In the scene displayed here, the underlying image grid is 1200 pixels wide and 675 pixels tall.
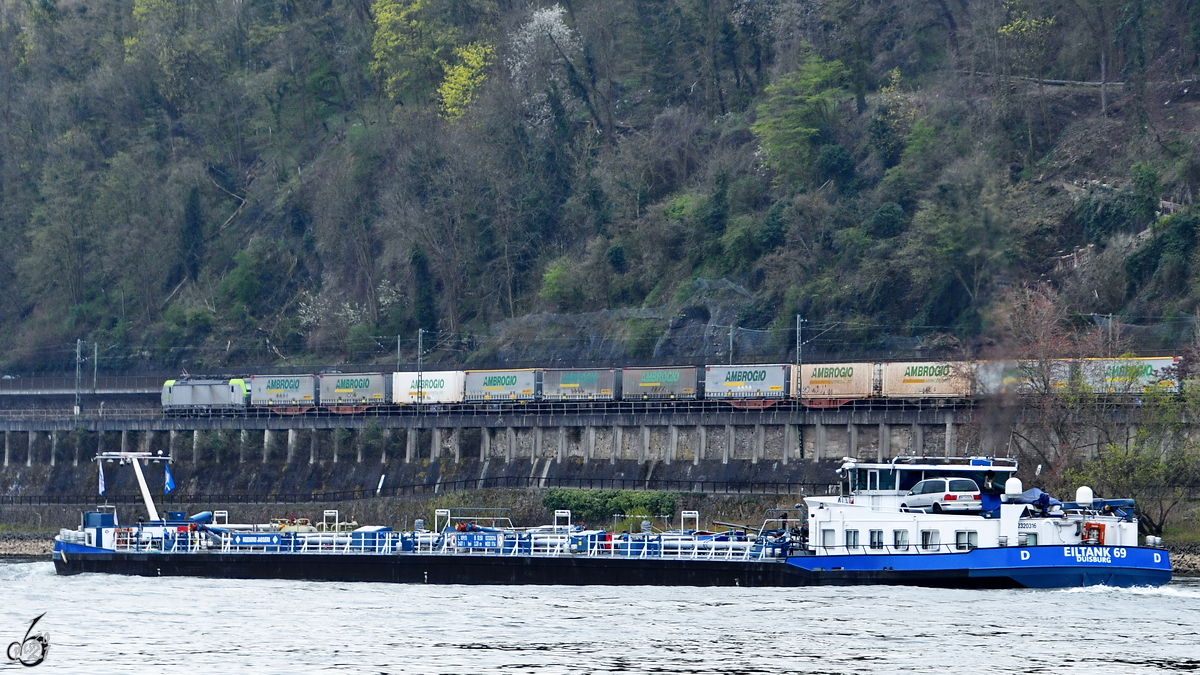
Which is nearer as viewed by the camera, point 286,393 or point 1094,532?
point 1094,532

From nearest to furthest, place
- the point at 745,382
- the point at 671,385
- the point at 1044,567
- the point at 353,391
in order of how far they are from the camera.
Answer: the point at 1044,567 → the point at 745,382 → the point at 671,385 → the point at 353,391

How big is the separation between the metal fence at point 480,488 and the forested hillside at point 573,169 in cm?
1405

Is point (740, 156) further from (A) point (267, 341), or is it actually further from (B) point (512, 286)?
(A) point (267, 341)

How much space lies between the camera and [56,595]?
63.1 metres

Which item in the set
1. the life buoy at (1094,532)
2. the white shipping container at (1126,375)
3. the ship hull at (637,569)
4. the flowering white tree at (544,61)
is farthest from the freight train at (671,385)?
the flowering white tree at (544,61)

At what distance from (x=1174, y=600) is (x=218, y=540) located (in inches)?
1467

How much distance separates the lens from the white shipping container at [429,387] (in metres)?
103

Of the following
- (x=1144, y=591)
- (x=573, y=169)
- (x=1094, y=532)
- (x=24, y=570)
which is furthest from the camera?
(x=573, y=169)

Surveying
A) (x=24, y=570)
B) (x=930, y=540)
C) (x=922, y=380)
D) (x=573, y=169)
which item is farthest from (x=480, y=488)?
(x=573, y=169)

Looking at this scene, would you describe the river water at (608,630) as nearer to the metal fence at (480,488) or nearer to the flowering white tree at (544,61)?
the metal fence at (480,488)

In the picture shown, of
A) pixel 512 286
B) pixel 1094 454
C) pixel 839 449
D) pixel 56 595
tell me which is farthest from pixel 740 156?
pixel 56 595

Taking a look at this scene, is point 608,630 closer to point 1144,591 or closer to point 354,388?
point 1144,591

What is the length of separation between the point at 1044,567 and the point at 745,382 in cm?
3875

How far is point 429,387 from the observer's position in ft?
342
